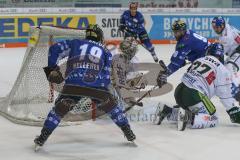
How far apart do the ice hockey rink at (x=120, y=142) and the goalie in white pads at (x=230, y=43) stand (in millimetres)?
767

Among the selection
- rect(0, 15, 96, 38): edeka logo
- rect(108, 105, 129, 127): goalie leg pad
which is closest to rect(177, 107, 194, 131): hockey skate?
rect(108, 105, 129, 127): goalie leg pad

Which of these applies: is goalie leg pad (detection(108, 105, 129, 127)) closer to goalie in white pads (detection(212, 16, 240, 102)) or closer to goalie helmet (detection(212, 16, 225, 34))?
goalie in white pads (detection(212, 16, 240, 102))

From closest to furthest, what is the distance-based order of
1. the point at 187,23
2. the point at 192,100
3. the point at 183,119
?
the point at 183,119, the point at 192,100, the point at 187,23

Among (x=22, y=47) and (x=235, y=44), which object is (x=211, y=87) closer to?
(x=235, y=44)

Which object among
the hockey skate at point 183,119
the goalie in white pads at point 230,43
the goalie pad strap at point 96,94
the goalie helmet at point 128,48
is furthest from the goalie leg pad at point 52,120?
the goalie in white pads at point 230,43

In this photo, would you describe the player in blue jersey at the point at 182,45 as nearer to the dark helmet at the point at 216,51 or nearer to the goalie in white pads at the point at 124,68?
the dark helmet at the point at 216,51

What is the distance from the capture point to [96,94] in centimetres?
436

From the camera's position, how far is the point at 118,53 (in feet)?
19.1

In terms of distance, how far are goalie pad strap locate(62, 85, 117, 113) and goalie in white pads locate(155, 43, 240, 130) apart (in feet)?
2.83

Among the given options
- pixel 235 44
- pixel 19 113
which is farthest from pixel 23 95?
pixel 235 44

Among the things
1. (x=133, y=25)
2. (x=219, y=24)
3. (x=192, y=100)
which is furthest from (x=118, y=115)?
(x=133, y=25)

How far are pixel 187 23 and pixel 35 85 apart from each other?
699 cm

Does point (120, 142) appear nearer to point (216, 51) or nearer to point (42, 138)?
point (42, 138)

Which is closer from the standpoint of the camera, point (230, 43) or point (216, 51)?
point (216, 51)
